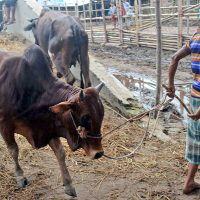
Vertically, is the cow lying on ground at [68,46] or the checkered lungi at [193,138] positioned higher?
the cow lying on ground at [68,46]

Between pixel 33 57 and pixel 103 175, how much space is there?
1474 mm

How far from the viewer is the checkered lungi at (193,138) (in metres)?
3.56

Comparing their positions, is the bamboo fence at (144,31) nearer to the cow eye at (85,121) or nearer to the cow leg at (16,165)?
the cow leg at (16,165)

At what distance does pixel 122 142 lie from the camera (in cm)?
513

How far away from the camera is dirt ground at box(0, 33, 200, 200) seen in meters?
3.86

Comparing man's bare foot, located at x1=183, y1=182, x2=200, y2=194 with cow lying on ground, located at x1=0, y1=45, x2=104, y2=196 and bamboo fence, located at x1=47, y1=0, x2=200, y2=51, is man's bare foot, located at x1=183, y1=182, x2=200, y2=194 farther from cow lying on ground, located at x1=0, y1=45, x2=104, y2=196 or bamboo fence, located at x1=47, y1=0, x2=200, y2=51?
bamboo fence, located at x1=47, y1=0, x2=200, y2=51

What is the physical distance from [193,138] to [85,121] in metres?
1.08

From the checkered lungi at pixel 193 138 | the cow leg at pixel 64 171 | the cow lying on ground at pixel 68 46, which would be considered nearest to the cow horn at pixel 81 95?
the cow leg at pixel 64 171

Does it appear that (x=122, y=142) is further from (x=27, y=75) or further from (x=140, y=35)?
(x=140, y=35)

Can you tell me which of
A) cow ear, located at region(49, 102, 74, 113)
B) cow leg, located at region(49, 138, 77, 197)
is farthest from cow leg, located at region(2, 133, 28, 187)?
cow ear, located at region(49, 102, 74, 113)

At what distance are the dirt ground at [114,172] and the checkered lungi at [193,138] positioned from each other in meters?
0.38

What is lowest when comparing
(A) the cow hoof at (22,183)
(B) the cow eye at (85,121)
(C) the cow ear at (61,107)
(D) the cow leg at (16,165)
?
(A) the cow hoof at (22,183)

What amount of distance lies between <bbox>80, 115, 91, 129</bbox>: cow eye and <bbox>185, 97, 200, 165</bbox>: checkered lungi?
0.99 metres

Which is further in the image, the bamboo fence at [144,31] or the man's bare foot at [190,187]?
the bamboo fence at [144,31]
